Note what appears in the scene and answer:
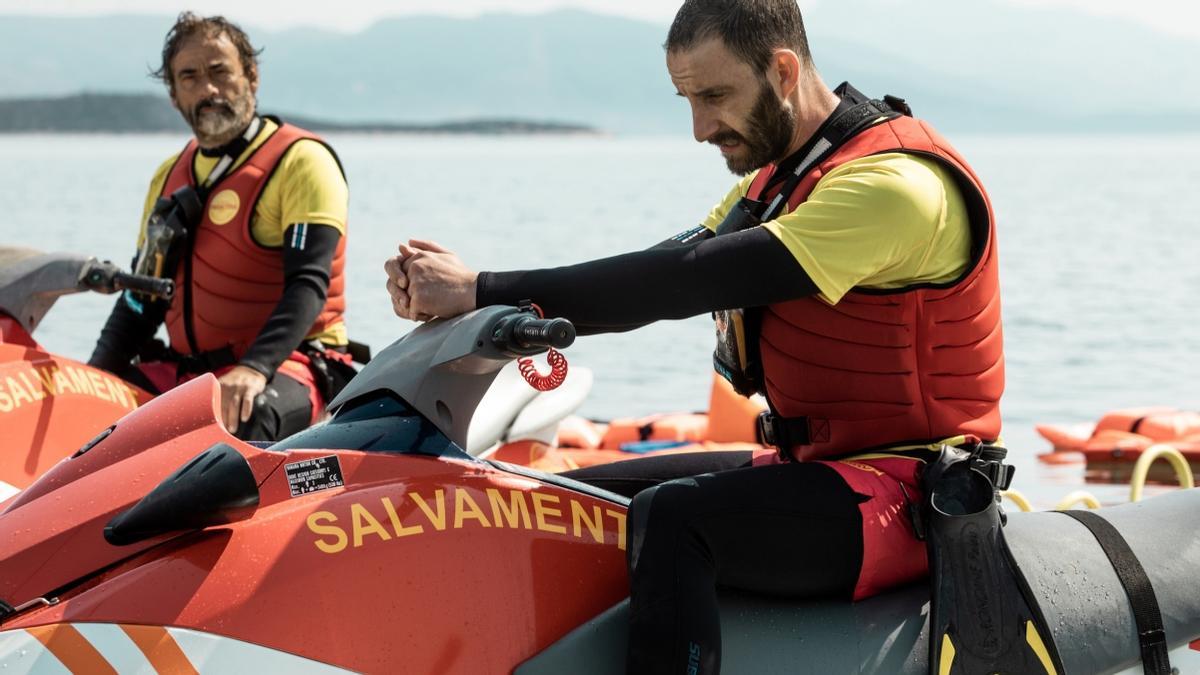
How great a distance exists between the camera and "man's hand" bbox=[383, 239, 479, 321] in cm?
261

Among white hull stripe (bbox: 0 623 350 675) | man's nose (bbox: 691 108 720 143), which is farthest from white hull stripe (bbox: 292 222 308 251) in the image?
white hull stripe (bbox: 0 623 350 675)

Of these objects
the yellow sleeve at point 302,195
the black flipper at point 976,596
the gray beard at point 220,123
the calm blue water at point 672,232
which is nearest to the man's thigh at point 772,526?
the black flipper at point 976,596

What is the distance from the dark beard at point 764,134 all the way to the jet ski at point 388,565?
24.9 inches

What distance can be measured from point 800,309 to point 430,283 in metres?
0.68

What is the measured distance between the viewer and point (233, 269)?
496 cm

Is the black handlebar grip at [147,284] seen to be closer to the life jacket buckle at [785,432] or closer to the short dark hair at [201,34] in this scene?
the short dark hair at [201,34]

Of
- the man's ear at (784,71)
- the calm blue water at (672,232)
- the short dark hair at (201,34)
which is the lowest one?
the calm blue water at (672,232)

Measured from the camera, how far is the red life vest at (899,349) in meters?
2.65

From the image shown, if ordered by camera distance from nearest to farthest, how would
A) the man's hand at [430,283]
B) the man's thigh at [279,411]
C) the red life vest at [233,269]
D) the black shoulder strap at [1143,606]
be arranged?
the man's hand at [430,283] → the black shoulder strap at [1143,606] → the man's thigh at [279,411] → the red life vest at [233,269]

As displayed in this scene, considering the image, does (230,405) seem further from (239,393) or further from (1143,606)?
(1143,606)

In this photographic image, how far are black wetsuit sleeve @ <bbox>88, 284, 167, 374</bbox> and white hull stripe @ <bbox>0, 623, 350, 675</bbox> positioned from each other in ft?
9.96

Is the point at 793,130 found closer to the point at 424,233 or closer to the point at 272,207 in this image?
the point at 272,207

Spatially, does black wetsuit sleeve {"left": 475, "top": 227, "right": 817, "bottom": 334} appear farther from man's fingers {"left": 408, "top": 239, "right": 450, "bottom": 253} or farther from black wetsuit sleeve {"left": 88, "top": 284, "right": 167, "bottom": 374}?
black wetsuit sleeve {"left": 88, "top": 284, "right": 167, "bottom": 374}

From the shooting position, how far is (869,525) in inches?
101
